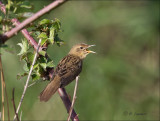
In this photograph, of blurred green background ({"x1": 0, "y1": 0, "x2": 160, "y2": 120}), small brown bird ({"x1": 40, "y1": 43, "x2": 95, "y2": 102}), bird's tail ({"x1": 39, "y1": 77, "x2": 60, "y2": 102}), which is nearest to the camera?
bird's tail ({"x1": 39, "y1": 77, "x2": 60, "y2": 102})

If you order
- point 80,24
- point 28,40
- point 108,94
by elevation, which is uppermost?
point 28,40

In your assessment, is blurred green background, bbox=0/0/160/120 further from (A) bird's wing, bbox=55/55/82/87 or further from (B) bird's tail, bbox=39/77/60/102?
(B) bird's tail, bbox=39/77/60/102

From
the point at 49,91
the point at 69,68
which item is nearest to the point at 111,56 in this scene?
the point at 69,68

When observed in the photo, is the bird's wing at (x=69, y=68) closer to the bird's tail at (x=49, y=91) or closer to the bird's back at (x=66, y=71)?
the bird's back at (x=66, y=71)

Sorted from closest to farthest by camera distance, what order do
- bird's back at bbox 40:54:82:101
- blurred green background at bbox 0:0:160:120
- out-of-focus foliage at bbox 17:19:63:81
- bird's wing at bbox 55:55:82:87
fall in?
out-of-focus foliage at bbox 17:19:63:81, bird's back at bbox 40:54:82:101, bird's wing at bbox 55:55:82:87, blurred green background at bbox 0:0:160:120

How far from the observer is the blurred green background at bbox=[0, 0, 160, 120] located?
4848mm

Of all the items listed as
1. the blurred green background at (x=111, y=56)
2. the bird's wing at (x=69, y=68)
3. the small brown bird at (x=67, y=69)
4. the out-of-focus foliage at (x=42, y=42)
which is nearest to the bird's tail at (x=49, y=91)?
the small brown bird at (x=67, y=69)

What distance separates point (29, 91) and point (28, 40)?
301 centimetres

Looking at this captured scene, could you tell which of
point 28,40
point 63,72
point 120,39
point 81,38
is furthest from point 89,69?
point 28,40

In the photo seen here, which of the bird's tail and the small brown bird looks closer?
the bird's tail

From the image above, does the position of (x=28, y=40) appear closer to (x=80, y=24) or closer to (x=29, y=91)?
(x=29, y=91)

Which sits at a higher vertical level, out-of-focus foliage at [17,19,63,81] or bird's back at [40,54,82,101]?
out-of-focus foliage at [17,19,63,81]

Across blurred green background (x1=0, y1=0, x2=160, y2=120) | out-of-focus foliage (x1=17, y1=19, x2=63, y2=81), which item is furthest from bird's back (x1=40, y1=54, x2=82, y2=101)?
blurred green background (x1=0, y1=0, x2=160, y2=120)

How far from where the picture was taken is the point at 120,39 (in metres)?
6.79
